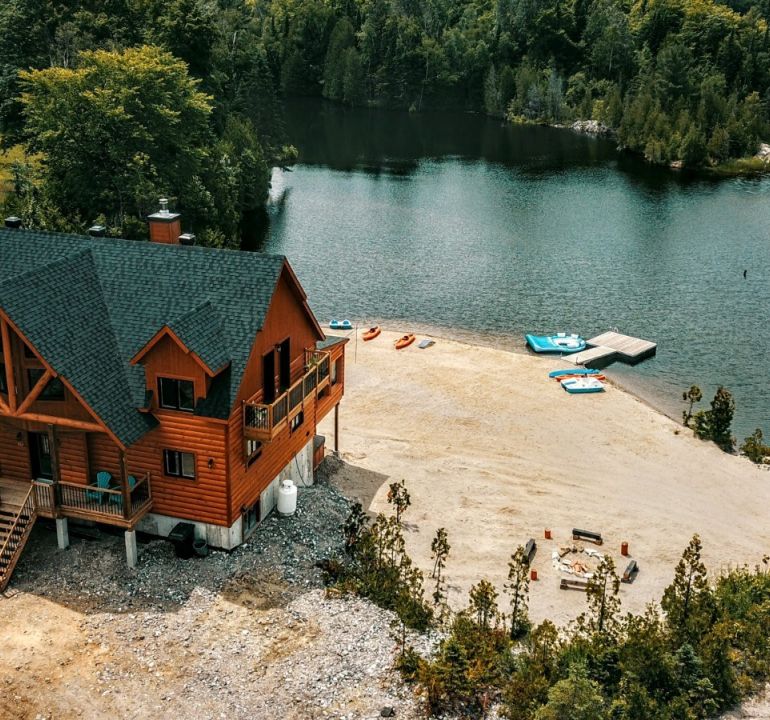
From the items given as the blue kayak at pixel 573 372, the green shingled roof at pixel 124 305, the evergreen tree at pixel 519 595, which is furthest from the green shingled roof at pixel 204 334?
the blue kayak at pixel 573 372

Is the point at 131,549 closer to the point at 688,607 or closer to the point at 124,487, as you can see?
the point at 124,487

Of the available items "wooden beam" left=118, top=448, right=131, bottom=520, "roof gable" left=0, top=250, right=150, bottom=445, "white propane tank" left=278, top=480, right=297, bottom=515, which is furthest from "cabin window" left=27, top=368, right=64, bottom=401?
"white propane tank" left=278, top=480, right=297, bottom=515

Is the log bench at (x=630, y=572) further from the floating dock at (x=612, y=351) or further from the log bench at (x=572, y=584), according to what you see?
the floating dock at (x=612, y=351)

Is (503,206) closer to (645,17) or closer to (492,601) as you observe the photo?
(492,601)

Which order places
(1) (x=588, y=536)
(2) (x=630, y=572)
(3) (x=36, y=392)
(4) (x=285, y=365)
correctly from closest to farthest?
(3) (x=36, y=392), (2) (x=630, y=572), (4) (x=285, y=365), (1) (x=588, y=536)

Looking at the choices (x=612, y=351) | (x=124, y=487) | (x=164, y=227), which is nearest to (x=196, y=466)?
(x=124, y=487)

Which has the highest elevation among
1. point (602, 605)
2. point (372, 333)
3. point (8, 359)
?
point (8, 359)
